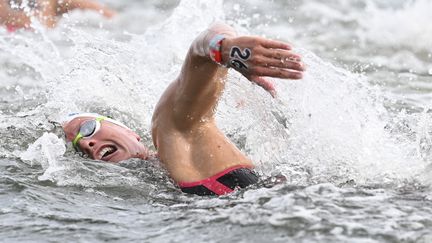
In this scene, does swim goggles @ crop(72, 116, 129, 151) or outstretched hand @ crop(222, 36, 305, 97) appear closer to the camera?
outstretched hand @ crop(222, 36, 305, 97)

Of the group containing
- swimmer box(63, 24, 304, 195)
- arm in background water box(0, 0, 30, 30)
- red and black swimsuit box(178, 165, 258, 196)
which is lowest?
red and black swimsuit box(178, 165, 258, 196)

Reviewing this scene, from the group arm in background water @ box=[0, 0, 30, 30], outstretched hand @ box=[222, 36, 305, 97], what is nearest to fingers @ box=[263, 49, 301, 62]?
outstretched hand @ box=[222, 36, 305, 97]

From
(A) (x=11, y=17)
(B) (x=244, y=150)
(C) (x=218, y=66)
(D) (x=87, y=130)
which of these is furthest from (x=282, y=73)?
(A) (x=11, y=17)

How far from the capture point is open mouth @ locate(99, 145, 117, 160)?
4.69 metres

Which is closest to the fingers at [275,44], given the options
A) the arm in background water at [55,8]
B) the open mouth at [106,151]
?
the open mouth at [106,151]

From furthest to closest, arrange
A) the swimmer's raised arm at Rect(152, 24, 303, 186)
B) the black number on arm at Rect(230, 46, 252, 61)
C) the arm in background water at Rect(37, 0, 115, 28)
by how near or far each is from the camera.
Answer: the arm in background water at Rect(37, 0, 115, 28)
the swimmer's raised arm at Rect(152, 24, 303, 186)
the black number on arm at Rect(230, 46, 252, 61)

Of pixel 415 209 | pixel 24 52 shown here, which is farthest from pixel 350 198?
pixel 24 52

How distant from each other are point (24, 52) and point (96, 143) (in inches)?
160

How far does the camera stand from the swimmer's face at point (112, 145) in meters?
4.66

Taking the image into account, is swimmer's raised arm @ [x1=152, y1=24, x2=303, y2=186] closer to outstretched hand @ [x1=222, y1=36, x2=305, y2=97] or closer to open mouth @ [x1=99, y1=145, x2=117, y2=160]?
outstretched hand @ [x1=222, y1=36, x2=305, y2=97]

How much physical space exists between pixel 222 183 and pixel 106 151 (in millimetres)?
928

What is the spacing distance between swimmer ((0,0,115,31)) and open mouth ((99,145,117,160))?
12.1 ft

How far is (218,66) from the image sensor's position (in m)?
3.85

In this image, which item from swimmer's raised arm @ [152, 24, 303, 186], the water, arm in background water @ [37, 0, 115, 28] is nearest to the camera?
the water
